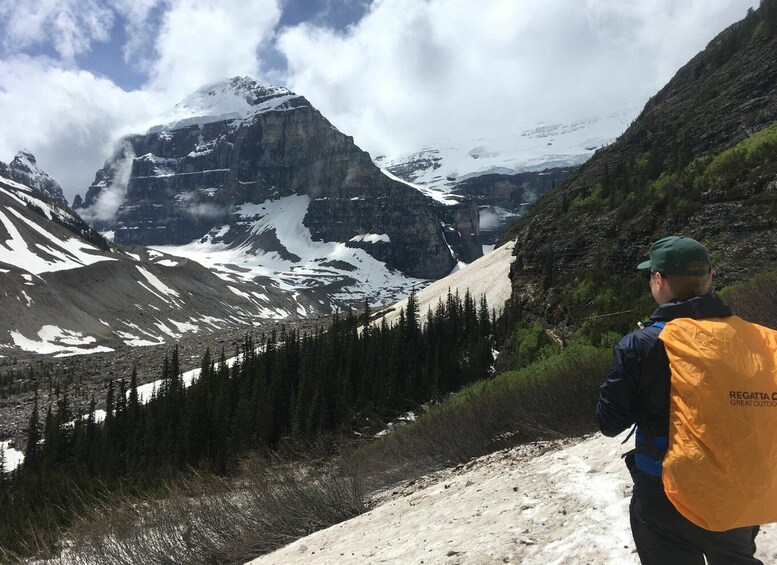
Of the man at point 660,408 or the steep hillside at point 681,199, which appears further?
the steep hillside at point 681,199

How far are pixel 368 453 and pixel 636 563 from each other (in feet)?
54.3

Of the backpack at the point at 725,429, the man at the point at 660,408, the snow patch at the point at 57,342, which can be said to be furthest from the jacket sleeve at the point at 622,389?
the snow patch at the point at 57,342

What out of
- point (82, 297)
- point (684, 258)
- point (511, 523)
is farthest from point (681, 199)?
point (82, 297)

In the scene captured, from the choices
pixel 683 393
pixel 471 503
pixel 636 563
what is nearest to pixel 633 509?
pixel 683 393

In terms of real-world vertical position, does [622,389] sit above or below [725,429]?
above

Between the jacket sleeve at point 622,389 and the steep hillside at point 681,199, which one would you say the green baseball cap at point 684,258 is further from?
the steep hillside at point 681,199

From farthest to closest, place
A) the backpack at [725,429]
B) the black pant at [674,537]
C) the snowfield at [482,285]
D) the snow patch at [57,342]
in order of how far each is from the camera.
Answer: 1. the snow patch at [57,342]
2. the snowfield at [482,285]
3. the black pant at [674,537]
4. the backpack at [725,429]

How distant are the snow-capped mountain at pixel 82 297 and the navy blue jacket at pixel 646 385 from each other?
140 metres

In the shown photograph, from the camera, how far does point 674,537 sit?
331 centimetres

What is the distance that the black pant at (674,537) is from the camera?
3146 mm

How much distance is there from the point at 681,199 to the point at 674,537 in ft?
111

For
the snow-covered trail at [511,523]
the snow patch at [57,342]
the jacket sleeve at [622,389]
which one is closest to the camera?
the jacket sleeve at [622,389]

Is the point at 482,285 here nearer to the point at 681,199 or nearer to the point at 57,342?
the point at 681,199

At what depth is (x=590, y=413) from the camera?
1412 cm
